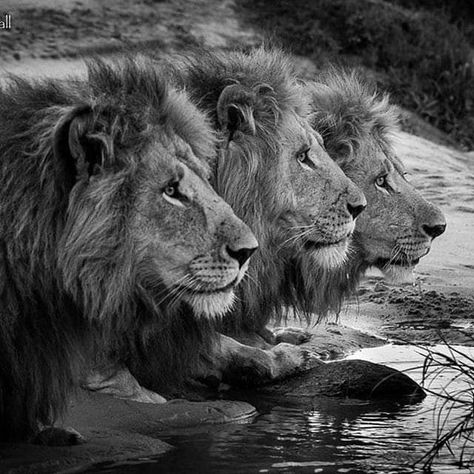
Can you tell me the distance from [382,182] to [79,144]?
289 cm

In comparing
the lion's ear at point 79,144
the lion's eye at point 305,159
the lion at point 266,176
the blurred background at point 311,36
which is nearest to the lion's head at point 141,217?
the lion's ear at point 79,144

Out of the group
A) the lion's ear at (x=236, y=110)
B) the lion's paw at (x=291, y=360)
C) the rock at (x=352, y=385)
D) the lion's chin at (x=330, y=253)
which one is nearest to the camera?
the lion's ear at (x=236, y=110)

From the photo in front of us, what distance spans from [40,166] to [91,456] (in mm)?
1182

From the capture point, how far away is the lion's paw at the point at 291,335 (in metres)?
8.49

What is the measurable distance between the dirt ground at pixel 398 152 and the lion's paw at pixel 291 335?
0.25ft

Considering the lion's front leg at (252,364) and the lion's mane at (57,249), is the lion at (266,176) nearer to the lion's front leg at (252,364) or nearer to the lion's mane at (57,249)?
the lion's front leg at (252,364)

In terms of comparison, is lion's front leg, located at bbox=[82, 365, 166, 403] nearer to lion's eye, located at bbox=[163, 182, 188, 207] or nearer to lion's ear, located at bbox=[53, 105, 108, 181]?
lion's eye, located at bbox=[163, 182, 188, 207]

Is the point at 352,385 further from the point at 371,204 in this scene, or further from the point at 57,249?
the point at 57,249

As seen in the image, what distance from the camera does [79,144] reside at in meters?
5.46

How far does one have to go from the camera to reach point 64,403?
5805 mm

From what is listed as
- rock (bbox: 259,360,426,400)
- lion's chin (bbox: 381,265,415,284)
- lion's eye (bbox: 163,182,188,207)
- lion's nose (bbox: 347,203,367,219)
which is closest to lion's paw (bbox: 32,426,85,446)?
lion's eye (bbox: 163,182,188,207)

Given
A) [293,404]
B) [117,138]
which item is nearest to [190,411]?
[293,404]

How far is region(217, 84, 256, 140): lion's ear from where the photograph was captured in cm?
693

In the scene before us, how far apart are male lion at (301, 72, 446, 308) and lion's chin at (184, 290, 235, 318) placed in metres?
2.14
